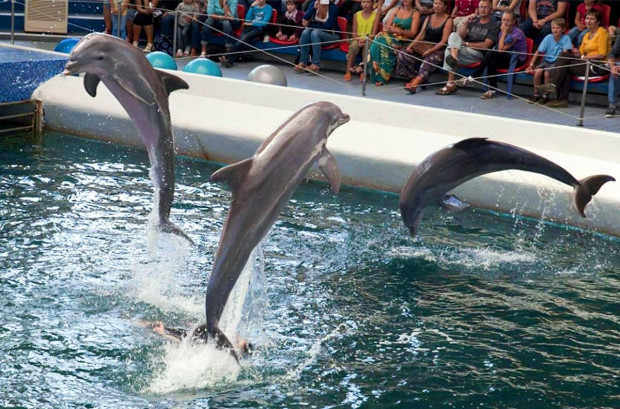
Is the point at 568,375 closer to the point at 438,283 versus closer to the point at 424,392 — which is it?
the point at 424,392

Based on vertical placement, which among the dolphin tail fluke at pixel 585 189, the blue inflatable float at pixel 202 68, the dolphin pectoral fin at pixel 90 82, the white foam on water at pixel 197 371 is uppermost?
the dolphin pectoral fin at pixel 90 82

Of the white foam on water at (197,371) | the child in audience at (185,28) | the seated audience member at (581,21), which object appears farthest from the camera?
the child in audience at (185,28)

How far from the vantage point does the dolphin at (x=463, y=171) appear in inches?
324

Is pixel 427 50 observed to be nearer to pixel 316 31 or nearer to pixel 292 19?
pixel 316 31

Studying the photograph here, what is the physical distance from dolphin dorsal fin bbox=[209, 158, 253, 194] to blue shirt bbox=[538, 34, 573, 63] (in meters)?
8.14

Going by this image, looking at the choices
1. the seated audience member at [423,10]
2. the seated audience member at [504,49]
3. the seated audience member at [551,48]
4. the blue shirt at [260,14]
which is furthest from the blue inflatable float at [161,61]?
the seated audience member at [551,48]

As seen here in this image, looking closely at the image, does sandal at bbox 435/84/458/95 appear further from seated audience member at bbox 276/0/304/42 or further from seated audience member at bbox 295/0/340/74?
seated audience member at bbox 276/0/304/42

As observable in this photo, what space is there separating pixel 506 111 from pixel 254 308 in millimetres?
6161

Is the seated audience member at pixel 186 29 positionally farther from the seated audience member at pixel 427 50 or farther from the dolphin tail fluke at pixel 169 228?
the dolphin tail fluke at pixel 169 228

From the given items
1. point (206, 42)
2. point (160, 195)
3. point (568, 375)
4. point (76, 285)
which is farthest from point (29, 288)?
point (206, 42)

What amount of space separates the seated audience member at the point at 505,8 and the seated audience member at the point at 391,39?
1144 millimetres

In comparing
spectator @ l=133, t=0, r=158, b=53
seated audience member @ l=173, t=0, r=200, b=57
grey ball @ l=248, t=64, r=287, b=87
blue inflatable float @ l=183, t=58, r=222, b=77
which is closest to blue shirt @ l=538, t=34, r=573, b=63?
grey ball @ l=248, t=64, r=287, b=87

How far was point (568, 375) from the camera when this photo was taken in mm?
6715

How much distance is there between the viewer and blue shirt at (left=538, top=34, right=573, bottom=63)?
12.9 metres
